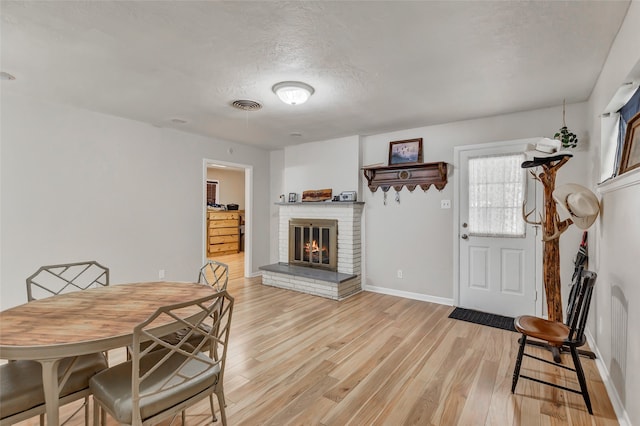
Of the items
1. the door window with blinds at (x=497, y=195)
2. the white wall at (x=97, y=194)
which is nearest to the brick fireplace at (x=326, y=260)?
the white wall at (x=97, y=194)

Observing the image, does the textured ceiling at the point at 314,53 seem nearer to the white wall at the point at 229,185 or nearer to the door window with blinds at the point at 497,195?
the door window with blinds at the point at 497,195

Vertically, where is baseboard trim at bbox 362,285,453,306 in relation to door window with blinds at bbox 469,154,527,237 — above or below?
below

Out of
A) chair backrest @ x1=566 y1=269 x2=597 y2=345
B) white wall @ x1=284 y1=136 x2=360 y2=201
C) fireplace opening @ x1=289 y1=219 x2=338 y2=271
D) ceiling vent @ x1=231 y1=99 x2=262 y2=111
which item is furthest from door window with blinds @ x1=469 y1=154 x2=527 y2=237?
ceiling vent @ x1=231 y1=99 x2=262 y2=111

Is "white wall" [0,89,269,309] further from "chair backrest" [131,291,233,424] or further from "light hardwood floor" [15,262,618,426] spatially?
"chair backrest" [131,291,233,424]

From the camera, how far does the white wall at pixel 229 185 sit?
8.79m

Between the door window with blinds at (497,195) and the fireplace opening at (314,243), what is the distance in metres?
2.04

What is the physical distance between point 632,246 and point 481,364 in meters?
1.40

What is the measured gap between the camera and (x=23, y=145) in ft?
10.5

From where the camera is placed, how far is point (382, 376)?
7.70 ft

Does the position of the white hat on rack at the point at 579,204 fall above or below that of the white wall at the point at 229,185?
below

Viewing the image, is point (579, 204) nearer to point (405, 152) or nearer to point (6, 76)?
point (405, 152)

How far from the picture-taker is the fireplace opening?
492cm

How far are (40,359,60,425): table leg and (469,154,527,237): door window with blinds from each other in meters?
4.00

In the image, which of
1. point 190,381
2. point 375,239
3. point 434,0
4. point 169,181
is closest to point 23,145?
point 169,181
